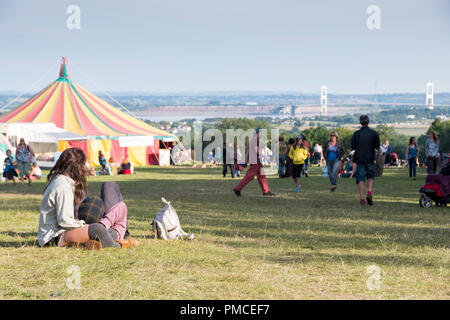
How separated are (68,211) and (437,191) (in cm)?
725

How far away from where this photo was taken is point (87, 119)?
34.2m

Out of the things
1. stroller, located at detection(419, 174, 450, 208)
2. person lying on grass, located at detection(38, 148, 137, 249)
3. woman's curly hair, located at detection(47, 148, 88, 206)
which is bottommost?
stroller, located at detection(419, 174, 450, 208)

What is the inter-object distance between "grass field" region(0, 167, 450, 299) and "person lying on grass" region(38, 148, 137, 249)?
133 mm

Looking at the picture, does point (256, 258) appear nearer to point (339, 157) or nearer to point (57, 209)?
point (57, 209)

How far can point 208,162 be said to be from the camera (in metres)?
36.9

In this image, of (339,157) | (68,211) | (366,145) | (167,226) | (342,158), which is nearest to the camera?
(68,211)

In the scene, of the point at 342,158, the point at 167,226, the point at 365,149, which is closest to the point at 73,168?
the point at 167,226

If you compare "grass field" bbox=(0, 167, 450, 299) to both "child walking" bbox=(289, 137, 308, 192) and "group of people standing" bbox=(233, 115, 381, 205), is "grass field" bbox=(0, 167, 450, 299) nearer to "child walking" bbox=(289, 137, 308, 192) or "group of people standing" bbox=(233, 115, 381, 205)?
"group of people standing" bbox=(233, 115, 381, 205)

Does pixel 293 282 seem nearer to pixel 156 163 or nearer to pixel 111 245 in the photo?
pixel 111 245

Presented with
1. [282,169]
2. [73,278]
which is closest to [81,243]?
[73,278]

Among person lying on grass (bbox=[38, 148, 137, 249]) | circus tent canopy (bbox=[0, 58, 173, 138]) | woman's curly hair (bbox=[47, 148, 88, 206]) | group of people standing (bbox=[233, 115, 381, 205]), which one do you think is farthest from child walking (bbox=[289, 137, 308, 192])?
circus tent canopy (bbox=[0, 58, 173, 138])

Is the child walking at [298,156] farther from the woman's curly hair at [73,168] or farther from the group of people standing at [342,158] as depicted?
the woman's curly hair at [73,168]

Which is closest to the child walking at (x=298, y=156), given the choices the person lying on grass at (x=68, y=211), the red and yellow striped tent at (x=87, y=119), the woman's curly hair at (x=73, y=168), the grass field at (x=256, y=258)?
the grass field at (x=256, y=258)

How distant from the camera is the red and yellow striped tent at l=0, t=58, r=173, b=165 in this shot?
32.6 metres
